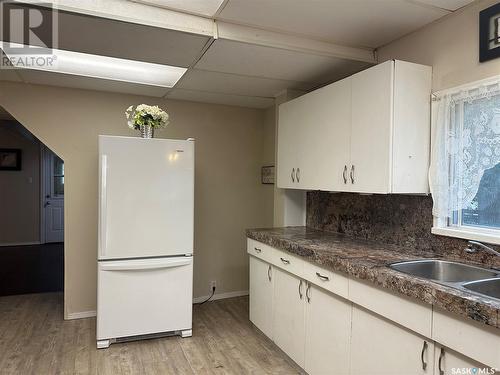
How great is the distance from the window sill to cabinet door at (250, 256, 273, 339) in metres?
1.28

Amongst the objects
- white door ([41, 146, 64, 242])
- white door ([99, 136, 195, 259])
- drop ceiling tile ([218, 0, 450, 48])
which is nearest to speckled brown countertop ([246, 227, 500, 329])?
white door ([99, 136, 195, 259])

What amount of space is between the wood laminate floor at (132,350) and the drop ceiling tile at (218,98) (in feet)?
7.48

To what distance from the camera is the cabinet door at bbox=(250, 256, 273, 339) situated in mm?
2770

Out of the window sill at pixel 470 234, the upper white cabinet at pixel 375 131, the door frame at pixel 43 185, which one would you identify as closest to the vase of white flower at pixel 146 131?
the upper white cabinet at pixel 375 131

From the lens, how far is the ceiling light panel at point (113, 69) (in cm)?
277

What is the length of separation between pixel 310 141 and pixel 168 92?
5.38 ft

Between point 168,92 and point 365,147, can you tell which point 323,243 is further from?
point 168,92

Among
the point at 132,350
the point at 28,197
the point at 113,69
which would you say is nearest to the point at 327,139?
the point at 113,69

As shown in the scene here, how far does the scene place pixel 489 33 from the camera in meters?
1.78

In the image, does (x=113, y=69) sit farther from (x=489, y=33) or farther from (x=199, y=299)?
(x=489, y=33)

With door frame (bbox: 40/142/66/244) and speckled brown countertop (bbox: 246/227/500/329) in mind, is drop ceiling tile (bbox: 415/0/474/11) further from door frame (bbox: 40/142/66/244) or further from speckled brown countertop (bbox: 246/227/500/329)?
door frame (bbox: 40/142/66/244)

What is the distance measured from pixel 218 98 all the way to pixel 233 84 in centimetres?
57

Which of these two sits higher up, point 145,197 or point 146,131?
point 146,131

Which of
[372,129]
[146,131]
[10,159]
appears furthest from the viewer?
[10,159]
